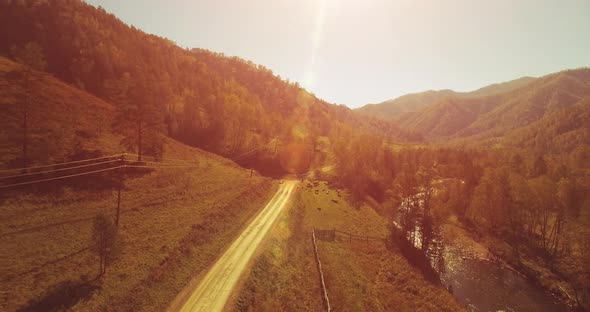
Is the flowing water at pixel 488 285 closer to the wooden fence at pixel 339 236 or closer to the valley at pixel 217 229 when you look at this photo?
the valley at pixel 217 229

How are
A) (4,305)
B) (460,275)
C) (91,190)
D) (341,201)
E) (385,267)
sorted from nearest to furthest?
1. (4,305)
2. (91,190)
3. (385,267)
4. (460,275)
5. (341,201)

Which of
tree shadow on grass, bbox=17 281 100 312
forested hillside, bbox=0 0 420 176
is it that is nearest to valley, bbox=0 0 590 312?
tree shadow on grass, bbox=17 281 100 312

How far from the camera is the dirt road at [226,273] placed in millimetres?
26922

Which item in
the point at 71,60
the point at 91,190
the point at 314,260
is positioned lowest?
the point at 314,260

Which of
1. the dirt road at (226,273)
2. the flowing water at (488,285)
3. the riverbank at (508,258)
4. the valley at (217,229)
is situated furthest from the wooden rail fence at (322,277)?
the riverbank at (508,258)

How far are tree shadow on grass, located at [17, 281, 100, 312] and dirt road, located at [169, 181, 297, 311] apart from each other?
25.2 ft

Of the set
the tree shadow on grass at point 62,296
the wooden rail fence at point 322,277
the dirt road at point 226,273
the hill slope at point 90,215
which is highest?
the hill slope at point 90,215

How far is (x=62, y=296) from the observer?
23.0m

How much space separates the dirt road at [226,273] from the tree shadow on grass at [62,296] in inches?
303

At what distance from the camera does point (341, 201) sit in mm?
72312

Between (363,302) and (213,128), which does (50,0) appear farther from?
(363,302)

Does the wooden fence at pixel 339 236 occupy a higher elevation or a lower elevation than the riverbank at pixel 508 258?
higher

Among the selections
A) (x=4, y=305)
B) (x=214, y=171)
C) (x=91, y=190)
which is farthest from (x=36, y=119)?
(x=4, y=305)

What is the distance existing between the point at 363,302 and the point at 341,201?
38.9m
